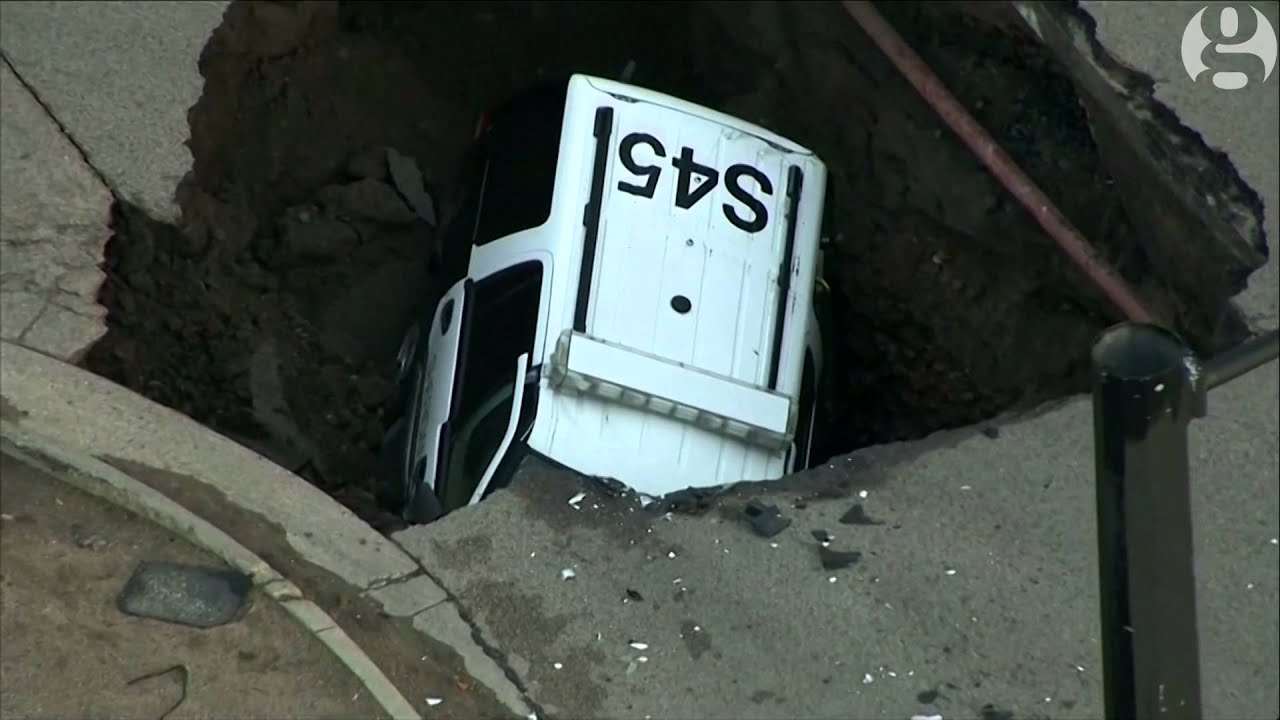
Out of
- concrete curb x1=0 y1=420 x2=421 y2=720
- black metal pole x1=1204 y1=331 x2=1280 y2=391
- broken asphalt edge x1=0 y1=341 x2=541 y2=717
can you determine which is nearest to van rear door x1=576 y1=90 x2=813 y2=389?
broken asphalt edge x1=0 y1=341 x2=541 y2=717

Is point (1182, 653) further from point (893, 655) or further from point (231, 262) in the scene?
point (231, 262)

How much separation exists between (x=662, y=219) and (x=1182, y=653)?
11.8 feet

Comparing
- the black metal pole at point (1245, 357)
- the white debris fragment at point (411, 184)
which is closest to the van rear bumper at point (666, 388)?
the white debris fragment at point (411, 184)

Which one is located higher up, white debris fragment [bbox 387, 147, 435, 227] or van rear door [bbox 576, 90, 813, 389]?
white debris fragment [bbox 387, 147, 435, 227]

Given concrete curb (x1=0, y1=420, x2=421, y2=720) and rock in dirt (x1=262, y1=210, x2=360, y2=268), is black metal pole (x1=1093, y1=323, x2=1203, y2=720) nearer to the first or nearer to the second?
concrete curb (x1=0, y1=420, x2=421, y2=720)

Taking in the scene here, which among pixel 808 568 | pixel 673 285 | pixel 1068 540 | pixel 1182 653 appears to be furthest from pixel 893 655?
pixel 1182 653

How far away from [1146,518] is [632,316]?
3433mm

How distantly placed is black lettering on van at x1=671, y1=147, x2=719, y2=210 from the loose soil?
1094 mm

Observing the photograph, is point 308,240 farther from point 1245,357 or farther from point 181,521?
point 1245,357

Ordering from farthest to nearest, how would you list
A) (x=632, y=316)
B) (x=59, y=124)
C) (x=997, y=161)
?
(x=997, y=161) → (x=632, y=316) → (x=59, y=124)

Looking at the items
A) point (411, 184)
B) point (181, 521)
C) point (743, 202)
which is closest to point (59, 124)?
point (181, 521)

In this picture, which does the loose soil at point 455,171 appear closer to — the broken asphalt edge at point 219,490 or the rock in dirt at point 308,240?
the rock in dirt at point 308,240

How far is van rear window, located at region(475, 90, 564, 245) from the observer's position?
19.3ft

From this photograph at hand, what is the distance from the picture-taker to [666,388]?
17.5 feet
